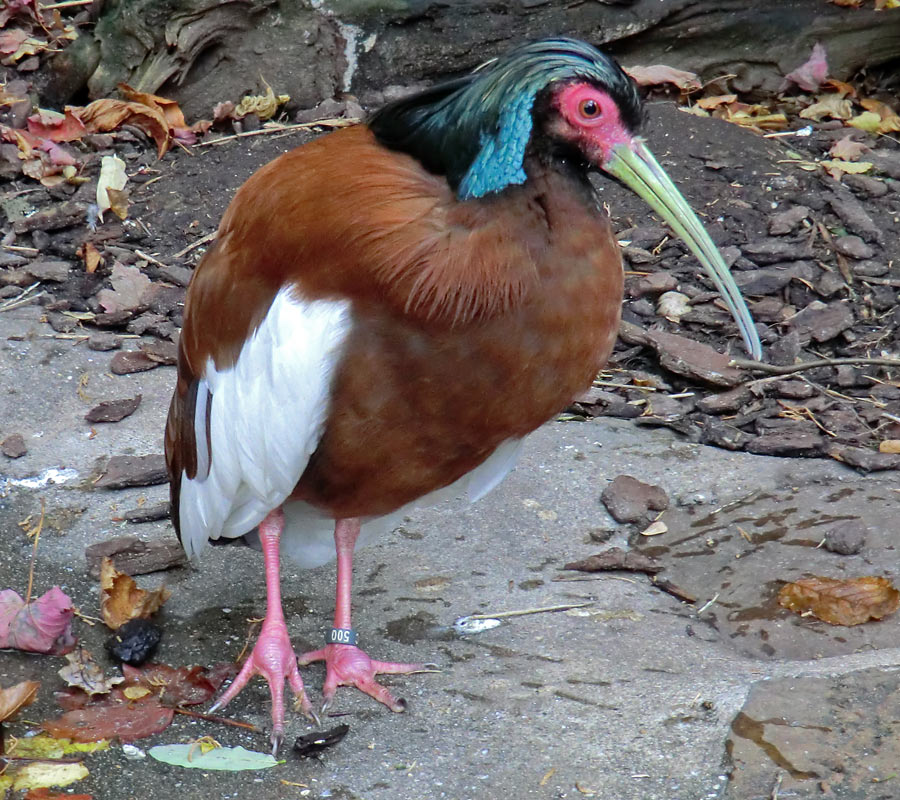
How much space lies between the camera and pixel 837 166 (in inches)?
Result: 243

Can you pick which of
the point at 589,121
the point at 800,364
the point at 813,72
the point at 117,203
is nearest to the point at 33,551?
the point at 589,121

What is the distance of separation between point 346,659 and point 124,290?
2.47m

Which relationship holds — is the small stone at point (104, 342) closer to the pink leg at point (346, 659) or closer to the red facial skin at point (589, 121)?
the pink leg at point (346, 659)

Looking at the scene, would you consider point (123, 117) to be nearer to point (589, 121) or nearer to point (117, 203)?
point (117, 203)

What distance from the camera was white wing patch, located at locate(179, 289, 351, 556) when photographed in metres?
2.98

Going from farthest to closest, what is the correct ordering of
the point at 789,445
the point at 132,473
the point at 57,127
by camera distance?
the point at 57,127 → the point at 789,445 → the point at 132,473

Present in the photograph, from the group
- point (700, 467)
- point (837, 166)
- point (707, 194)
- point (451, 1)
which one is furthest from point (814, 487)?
point (451, 1)

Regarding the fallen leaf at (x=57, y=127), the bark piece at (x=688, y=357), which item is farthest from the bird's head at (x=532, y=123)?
the fallen leaf at (x=57, y=127)

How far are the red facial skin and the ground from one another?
1427mm

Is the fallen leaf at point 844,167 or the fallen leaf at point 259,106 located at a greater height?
the fallen leaf at point 259,106

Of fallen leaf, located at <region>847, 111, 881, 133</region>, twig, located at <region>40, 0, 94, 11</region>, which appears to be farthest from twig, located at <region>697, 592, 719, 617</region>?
twig, located at <region>40, 0, 94, 11</region>

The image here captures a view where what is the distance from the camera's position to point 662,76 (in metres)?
6.63

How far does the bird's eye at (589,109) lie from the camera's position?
Answer: 109 inches

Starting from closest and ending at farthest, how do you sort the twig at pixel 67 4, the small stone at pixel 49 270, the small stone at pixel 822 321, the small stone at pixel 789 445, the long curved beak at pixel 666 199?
the long curved beak at pixel 666 199 < the small stone at pixel 789 445 < the small stone at pixel 822 321 < the small stone at pixel 49 270 < the twig at pixel 67 4
